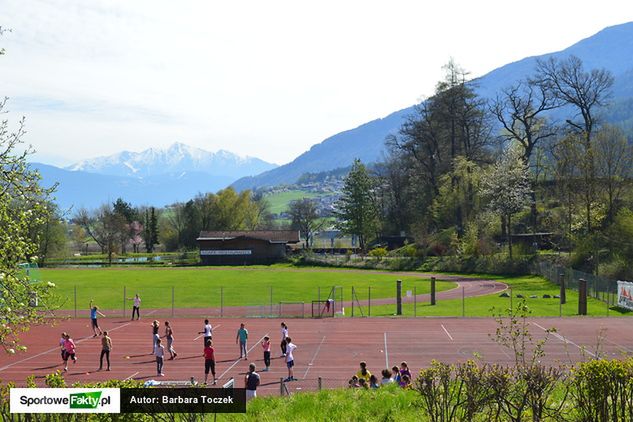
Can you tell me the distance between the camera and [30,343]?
1426 inches

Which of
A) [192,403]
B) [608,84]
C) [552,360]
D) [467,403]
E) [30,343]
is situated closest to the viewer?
[192,403]

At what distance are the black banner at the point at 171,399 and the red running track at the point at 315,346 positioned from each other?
516 inches

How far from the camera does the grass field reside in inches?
2144

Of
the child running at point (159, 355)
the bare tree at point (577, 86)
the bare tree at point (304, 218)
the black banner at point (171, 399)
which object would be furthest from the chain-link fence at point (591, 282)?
the bare tree at point (304, 218)

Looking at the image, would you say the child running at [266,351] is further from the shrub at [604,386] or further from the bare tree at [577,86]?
the bare tree at [577,86]

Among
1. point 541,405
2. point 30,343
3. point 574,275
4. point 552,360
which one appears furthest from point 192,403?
point 574,275

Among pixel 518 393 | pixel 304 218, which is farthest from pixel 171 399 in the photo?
pixel 304 218

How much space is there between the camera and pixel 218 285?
67.2m

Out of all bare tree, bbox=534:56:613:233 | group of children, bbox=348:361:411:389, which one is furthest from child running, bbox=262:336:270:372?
bare tree, bbox=534:56:613:233

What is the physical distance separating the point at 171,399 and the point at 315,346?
23472mm

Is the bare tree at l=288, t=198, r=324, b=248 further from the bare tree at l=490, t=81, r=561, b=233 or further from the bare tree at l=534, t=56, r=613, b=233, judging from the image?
the bare tree at l=534, t=56, r=613, b=233

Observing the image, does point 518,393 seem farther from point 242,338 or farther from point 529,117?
point 529,117

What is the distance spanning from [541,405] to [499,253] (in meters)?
69.6

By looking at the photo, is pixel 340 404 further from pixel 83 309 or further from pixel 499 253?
pixel 499 253
